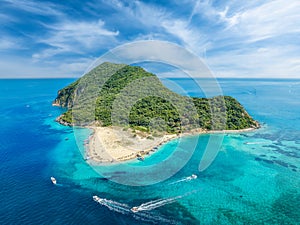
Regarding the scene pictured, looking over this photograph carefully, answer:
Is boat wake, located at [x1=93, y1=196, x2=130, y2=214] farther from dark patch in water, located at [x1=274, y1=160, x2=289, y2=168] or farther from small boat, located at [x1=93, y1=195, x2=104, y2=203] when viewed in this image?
dark patch in water, located at [x1=274, y1=160, x2=289, y2=168]

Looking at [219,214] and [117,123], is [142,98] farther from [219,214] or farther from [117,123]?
[219,214]

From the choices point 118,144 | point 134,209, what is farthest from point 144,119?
point 134,209

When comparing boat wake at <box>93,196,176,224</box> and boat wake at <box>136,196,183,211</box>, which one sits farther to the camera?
boat wake at <box>136,196,183,211</box>

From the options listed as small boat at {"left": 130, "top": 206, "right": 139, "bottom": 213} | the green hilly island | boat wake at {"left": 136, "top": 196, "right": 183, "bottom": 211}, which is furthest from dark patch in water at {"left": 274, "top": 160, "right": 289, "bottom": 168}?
small boat at {"left": 130, "top": 206, "right": 139, "bottom": 213}

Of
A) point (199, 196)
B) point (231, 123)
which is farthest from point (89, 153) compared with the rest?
point (231, 123)

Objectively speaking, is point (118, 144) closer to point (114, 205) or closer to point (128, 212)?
point (114, 205)

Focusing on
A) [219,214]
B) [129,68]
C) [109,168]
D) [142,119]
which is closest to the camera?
[219,214]

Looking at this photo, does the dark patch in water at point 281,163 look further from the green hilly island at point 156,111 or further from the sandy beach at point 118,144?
the sandy beach at point 118,144
